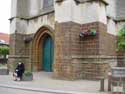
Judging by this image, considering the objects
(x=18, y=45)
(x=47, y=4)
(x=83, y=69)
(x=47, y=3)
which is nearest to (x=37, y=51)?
(x=18, y=45)

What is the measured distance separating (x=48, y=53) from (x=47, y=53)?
13 centimetres

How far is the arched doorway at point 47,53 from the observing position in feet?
82.1

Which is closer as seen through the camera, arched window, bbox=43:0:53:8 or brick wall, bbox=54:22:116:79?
brick wall, bbox=54:22:116:79

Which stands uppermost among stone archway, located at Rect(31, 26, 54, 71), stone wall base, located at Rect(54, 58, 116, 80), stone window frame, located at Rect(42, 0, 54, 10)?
stone window frame, located at Rect(42, 0, 54, 10)

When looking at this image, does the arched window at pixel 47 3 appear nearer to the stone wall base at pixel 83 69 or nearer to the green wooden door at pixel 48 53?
the green wooden door at pixel 48 53

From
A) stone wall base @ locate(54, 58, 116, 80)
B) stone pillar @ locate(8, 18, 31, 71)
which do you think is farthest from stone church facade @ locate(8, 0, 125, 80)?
stone pillar @ locate(8, 18, 31, 71)

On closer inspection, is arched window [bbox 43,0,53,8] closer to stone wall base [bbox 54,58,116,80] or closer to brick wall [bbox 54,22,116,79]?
brick wall [bbox 54,22,116,79]

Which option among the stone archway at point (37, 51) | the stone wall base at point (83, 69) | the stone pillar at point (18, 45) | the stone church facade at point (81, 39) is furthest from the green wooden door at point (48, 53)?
the stone wall base at point (83, 69)

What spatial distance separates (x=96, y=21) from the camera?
65.0ft

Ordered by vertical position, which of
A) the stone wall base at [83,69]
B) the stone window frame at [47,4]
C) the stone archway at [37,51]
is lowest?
the stone wall base at [83,69]

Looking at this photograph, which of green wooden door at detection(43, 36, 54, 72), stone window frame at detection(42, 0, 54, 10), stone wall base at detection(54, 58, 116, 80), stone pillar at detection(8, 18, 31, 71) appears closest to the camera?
stone wall base at detection(54, 58, 116, 80)

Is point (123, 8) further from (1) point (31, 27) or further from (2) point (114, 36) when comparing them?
(1) point (31, 27)

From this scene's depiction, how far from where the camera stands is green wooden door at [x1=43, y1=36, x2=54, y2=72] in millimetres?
25016

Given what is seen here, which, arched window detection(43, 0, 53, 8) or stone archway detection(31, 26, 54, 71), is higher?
arched window detection(43, 0, 53, 8)
